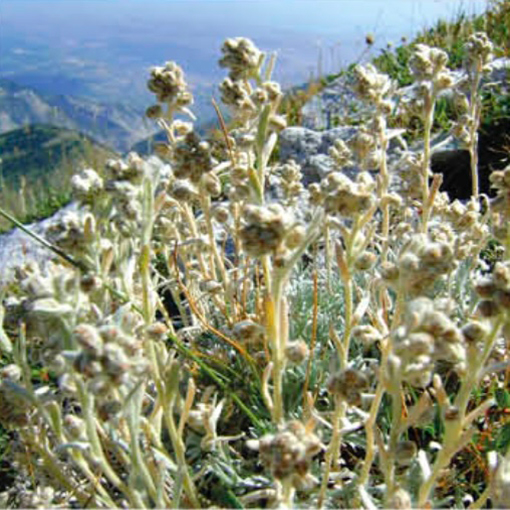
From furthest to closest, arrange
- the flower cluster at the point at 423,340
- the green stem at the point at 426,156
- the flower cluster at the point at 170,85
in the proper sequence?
the green stem at the point at 426,156 → the flower cluster at the point at 170,85 → the flower cluster at the point at 423,340

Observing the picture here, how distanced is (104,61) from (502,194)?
193 m

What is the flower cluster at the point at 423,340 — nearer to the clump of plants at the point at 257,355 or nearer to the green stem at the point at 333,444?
the clump of plants at the point at 257,355

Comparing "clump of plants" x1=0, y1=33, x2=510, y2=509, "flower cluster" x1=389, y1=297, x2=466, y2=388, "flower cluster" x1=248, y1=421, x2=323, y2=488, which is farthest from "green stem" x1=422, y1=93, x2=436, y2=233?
"flower cluster" x1=248, y1=421, x2=323, y2=488

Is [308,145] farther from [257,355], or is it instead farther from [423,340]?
[423,340]

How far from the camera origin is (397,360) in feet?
3.24

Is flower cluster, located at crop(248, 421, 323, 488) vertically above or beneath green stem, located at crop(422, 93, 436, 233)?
beneath

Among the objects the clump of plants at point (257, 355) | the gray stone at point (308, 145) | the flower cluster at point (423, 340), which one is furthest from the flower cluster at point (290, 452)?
the gray stone at point (308, 145)

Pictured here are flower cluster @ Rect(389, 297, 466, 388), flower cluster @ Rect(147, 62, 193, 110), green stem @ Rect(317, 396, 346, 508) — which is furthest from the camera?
flower cluster @ Rect(147, 62, 193, 110)

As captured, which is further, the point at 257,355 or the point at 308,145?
the point at 308,145

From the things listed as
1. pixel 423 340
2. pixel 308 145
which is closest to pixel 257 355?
pixel 423 340

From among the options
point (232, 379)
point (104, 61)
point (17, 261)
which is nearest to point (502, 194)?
point (232, 379)

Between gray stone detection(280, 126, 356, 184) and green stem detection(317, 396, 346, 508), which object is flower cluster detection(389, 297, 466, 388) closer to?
green stem detection(317, 396, 346, 508)

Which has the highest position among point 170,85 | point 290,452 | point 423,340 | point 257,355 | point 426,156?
point 170,85

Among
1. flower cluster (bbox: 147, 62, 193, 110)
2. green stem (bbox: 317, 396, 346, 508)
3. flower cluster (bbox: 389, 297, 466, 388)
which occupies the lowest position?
green stem (bbox: 317, 396, 346, 508)
